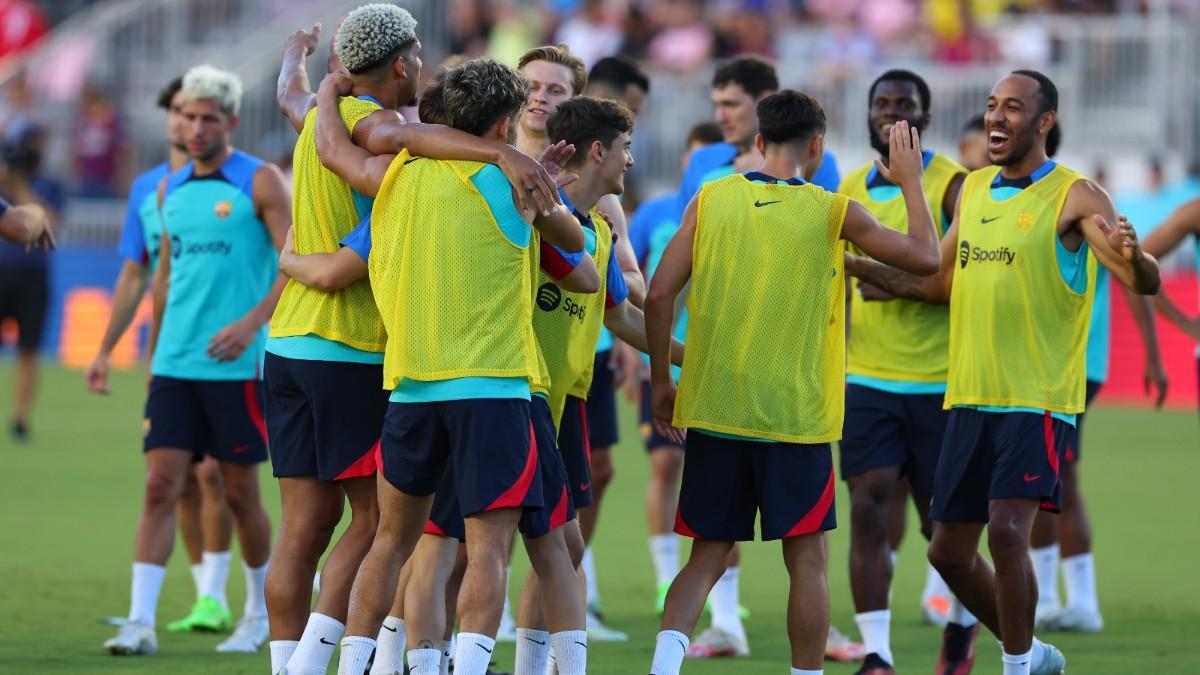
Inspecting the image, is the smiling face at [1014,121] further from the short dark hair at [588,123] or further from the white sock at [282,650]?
the white sock at [282,650]

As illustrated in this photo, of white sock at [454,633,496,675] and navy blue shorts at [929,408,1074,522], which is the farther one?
navy blue shorts at [929,408,1074,522]

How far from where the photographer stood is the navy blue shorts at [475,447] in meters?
6.50

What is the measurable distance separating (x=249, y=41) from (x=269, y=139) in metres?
3.20

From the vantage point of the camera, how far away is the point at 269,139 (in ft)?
92.8

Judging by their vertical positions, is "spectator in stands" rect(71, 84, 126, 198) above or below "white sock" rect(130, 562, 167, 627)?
above

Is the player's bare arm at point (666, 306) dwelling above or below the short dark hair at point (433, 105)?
below

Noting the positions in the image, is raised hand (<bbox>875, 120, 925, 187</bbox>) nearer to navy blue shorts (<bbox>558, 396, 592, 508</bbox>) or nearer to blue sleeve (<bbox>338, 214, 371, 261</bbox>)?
navy blue shorts (<bbox>558, 396, 592, 508</bbox>)

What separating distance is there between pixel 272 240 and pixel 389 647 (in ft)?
8.34

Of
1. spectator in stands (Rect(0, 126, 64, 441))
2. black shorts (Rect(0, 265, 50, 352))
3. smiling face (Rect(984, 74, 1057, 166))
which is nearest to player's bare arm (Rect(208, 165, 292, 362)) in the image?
smiling face (Rect(984, 74, 1057, 166))

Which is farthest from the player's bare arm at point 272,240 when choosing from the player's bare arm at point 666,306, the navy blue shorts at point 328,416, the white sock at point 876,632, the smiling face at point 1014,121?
the smiling face at point 1014,121

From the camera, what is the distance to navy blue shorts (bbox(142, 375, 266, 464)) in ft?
29.5

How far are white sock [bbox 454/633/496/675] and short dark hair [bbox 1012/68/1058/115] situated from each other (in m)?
3.16

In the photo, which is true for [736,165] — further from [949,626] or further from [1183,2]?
[1183,2]

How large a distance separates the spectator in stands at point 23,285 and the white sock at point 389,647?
1066 centimetres
